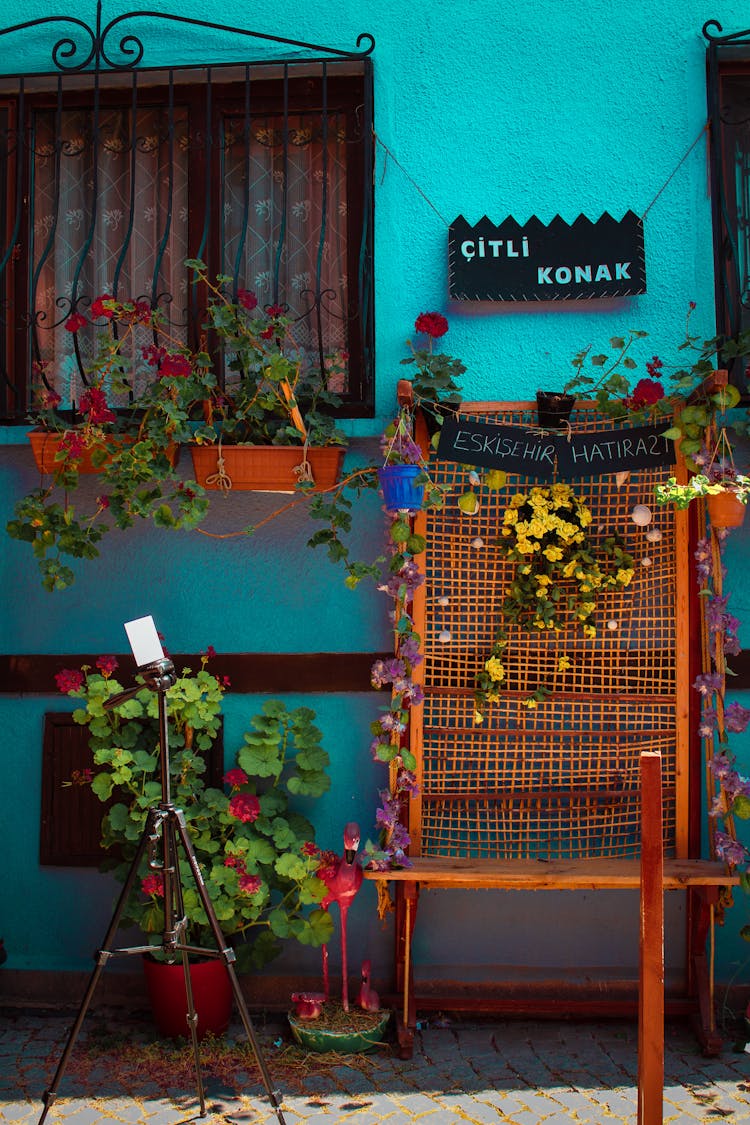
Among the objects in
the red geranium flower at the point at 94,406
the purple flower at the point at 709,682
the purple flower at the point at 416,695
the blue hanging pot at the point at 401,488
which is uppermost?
the red geranium flower at the point at 94,406

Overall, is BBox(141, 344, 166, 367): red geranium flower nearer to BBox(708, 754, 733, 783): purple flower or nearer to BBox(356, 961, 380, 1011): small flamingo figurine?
BBox(356, 961, 380, 1011): small flamingo figurine

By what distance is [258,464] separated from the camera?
4.10 meters

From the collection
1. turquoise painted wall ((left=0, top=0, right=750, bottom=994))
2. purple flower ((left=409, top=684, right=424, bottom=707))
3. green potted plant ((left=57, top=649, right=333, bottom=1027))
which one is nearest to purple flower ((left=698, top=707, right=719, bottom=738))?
turquoise painted wall ((left=0, top=0, right=750, bottom=994))

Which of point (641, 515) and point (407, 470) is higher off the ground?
point (407, 470)

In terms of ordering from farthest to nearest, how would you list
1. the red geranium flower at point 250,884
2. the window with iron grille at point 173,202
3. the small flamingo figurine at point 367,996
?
the window with iron grille at point 173,202
the small flamingo figurine at point 367,996
the red geranium flower at point 250,884

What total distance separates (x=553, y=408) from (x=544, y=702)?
115 cm

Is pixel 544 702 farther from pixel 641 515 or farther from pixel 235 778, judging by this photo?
pixel 235 778

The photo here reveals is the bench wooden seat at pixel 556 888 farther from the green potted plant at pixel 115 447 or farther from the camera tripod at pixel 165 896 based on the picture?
the green potted plant at pixel 115 447

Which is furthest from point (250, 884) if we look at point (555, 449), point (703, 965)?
point (555, 449)

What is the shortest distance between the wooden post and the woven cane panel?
1959mm

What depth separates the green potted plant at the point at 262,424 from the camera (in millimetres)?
4016

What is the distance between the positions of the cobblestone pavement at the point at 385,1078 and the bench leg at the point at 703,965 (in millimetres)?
62

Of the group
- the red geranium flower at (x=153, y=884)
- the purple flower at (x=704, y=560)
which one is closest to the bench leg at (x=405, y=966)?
the red geranium flower at (x=153, y=884)

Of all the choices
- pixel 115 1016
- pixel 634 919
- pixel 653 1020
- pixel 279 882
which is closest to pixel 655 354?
pixel 634 919
